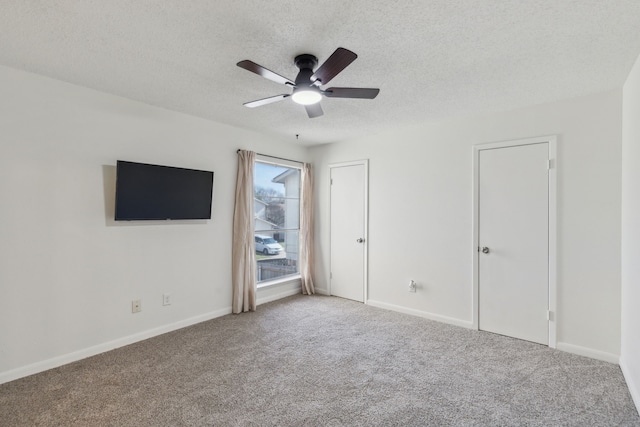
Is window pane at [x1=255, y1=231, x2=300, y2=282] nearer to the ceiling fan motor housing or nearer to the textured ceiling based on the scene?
the textured ceiling

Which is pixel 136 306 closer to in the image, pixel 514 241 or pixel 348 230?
pixel 348 230

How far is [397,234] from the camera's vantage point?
4.29m

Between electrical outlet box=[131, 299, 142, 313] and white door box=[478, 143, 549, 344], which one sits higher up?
→ white door box=[478, 143, 549, 344]

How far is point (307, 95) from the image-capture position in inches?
91.4

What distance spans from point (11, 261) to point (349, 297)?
380cm

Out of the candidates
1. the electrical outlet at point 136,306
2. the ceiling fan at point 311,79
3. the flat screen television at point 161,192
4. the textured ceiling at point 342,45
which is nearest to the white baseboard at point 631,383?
the textured ceiling at point 342,45

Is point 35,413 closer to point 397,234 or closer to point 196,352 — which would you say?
point 196,352

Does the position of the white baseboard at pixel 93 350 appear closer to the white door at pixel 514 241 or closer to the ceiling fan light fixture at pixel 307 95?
the ceiling fan light fixture at pixel 307 95

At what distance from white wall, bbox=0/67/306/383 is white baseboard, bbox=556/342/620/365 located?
383cm

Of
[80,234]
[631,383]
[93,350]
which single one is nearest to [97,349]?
[93,350]

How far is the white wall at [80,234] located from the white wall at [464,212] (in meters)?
2.28

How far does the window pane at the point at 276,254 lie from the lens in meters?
4.77

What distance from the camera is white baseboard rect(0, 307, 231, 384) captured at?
99.5 inches

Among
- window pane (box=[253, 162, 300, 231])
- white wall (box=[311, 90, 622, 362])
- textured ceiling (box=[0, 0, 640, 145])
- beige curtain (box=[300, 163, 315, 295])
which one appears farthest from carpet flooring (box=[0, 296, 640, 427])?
textured ceiling (box=[0, 0, 640, 145])
